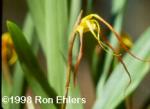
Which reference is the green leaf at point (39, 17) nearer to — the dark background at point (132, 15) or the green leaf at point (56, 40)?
the green leaf at point (56, 40)

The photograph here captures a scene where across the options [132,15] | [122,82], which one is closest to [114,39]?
[122,82]

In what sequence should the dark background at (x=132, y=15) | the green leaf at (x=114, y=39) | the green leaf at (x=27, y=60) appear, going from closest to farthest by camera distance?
1. the green leaf at (x=27, y=60)
2. the green leaf at (x=114, y=39)
3. the dark background at (x=132, y=15)

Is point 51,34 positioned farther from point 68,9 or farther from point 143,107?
point 143,107

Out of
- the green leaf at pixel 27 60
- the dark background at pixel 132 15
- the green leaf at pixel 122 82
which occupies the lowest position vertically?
the dark background at pixel 132 15

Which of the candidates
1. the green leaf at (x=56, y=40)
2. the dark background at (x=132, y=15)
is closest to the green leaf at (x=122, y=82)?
the green leaf at (x=56, y=40)

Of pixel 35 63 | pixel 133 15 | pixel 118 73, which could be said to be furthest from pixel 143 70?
pixel 133 15

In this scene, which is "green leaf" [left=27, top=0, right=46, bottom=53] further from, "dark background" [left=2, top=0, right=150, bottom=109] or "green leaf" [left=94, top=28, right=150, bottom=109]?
"dark background" [left=2, top=0, right=150, bottom=109]

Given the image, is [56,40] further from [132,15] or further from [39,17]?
[132,15]
